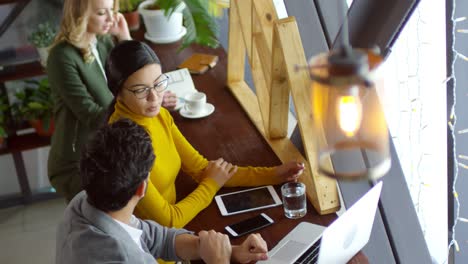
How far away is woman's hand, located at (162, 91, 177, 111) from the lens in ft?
8.87

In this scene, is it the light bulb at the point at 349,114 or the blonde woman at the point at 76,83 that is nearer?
the light bulb at the point at 349,114

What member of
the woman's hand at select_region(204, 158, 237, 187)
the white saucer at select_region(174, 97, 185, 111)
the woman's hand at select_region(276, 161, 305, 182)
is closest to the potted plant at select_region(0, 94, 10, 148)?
the white saucer at select_region(174, 97, 185, 111)

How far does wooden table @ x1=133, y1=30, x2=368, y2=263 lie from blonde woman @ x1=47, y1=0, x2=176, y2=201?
20cm

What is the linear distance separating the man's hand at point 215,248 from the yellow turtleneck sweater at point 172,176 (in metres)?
0.19

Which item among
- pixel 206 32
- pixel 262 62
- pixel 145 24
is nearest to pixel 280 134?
pixel 262 62

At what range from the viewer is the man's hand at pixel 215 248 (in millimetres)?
1907

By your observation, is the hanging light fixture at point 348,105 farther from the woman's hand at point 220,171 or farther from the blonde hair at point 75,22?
the blonde hair at point 75,22

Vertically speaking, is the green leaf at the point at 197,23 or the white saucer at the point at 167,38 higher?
the green leaf at the point at 197,23

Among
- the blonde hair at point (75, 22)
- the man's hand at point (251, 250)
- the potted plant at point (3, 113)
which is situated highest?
the blonde hair at point (75, 22)

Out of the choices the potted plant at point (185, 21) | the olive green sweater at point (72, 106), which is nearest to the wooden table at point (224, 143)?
the potted plant at point (185, 21)

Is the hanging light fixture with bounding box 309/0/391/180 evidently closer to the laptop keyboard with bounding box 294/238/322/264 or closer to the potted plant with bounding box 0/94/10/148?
the laptop keyboard with bounding box 294/238/322/264

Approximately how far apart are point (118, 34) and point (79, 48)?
0.37m

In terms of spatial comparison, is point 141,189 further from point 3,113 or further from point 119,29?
point 3,113

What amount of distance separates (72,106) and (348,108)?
1.81 metres
